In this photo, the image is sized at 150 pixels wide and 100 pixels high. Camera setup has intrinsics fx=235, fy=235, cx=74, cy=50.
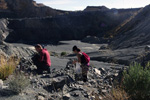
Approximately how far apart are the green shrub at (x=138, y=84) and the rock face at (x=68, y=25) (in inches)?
1776

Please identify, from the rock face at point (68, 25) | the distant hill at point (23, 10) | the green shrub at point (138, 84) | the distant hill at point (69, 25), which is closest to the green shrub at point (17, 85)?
the green shrub at point (138, 84)

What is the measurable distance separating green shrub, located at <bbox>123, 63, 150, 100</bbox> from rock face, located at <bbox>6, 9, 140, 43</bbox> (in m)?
45.1

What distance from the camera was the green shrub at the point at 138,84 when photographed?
4551mm

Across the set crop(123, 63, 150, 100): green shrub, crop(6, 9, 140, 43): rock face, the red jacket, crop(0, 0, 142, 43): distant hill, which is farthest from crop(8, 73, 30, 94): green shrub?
crop(6, 9, 140, 43): rock face

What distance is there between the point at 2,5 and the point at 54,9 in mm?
15355

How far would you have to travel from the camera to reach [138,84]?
182 inches

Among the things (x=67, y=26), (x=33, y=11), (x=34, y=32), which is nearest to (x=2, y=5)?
(x=33, y=11)

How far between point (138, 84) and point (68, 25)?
47269 mm

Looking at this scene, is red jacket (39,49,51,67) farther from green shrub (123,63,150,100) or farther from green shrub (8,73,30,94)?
green shrub (123,63,150,100)

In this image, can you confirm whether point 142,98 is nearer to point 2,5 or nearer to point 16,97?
point 16,97

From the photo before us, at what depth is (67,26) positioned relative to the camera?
5153 cm

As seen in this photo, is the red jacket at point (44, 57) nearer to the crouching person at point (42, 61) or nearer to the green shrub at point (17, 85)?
the crouching person at point (42, 61)

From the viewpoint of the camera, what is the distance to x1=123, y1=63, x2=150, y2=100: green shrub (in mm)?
4551

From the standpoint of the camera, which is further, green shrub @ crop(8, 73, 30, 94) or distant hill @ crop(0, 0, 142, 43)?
distant hill @ crop(0, 0, 142, 43)
